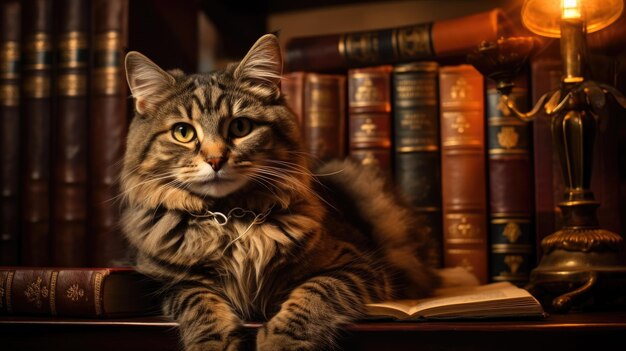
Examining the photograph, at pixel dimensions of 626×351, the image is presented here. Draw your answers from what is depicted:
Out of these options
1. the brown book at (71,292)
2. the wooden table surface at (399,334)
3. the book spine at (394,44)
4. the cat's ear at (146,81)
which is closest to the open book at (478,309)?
the wooden table surface at (399,334)

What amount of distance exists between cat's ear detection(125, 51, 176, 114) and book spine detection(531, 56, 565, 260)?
2.63 feet

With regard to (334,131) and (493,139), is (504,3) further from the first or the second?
(334,131)

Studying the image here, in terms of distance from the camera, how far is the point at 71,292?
3.26ft

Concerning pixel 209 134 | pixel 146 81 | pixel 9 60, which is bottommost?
pixel 209 134

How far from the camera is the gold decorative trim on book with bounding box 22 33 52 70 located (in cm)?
144

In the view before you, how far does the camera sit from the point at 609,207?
132 cm

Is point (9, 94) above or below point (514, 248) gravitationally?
above

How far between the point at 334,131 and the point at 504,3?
60 centimetres

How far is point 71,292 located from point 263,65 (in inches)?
19.7

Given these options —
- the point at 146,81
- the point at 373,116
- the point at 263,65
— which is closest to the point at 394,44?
the point at 373,116

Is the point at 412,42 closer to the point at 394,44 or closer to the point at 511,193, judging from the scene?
the point at 394,44

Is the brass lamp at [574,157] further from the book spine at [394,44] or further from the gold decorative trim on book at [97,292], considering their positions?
the gold decorative trim on book at [97,292]

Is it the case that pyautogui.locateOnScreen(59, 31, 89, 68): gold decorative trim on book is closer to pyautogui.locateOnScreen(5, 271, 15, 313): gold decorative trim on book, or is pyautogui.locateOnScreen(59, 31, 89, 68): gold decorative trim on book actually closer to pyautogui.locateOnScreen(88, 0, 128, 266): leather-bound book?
pyautogui.locateOnScreen(88, 0, 128, 266): leather-bound book

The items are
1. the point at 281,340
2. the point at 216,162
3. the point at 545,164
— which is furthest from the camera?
the point at 545,164
